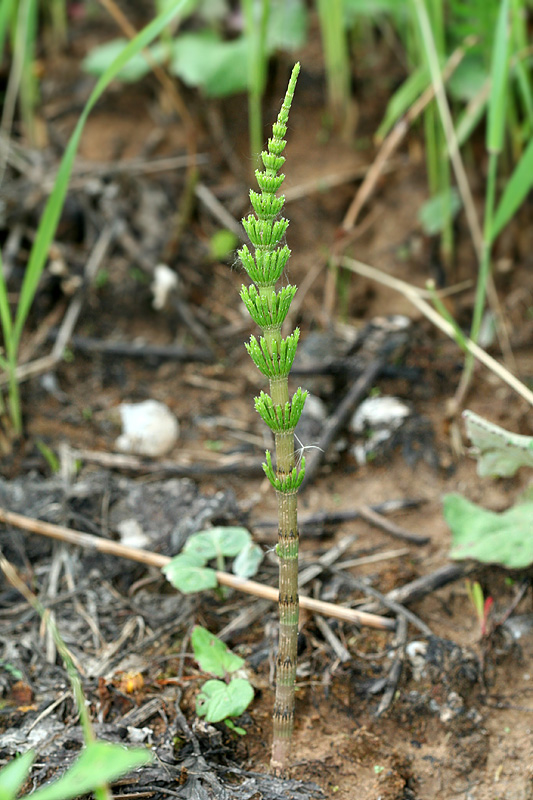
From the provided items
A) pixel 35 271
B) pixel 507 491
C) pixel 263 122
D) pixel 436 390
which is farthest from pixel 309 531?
pixel 263 122

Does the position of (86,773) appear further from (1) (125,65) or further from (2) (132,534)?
(1) (125,65)

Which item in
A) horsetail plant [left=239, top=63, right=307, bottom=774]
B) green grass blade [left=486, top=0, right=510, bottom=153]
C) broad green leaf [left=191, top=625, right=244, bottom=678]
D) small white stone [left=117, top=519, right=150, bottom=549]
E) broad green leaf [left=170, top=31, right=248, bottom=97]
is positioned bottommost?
broad green leaf [left=191, top=625, right=244, bottom=678]

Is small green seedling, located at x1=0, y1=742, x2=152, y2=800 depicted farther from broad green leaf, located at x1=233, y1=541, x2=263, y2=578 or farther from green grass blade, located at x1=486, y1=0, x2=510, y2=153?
green grass blade, located at x1=486, y1=0, x2=510, y2=153

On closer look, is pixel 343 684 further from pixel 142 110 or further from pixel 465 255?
pixel 142 110

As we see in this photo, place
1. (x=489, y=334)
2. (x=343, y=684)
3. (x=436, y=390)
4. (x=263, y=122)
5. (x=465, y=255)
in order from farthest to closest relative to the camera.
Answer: (x=263, y=122) < (x=465, y=255) < (x=489, y=334) < (x=436, y=390) < (x=343, y=684)

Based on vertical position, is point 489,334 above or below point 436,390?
above

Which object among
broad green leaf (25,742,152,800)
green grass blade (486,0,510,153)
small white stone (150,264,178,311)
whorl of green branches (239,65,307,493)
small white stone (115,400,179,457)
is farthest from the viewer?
small white stone (150,264,178,311)

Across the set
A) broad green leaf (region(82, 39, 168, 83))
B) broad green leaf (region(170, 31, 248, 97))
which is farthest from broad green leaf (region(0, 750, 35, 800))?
broad green leaf (region(82, 39, 168, 83))
